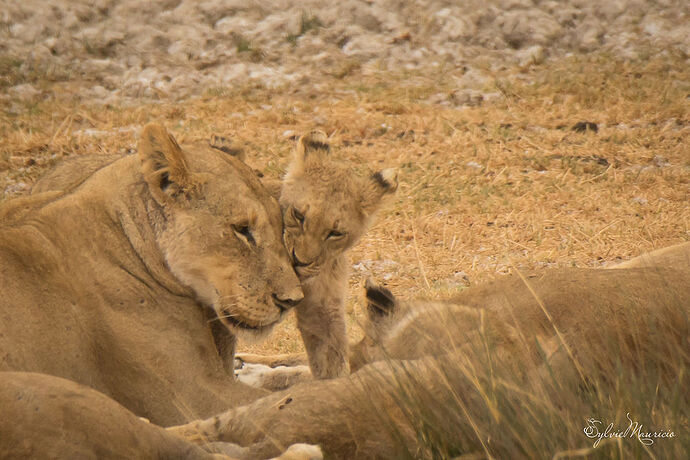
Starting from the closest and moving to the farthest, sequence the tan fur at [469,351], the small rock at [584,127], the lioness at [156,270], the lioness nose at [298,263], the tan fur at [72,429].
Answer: the tan fur at [72,429]
the tan fur at [469,351]
the lioness at [156,270]
the lioness nose at [298,263]
the small rock at [584,127]

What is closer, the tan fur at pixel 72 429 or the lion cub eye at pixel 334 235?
the tan fur at pixel 72 429

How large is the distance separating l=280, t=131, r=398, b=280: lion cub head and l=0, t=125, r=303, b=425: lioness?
1.37ft

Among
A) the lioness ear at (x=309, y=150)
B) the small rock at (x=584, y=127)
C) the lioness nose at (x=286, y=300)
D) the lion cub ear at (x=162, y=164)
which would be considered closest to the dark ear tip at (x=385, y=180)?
the lioness ear at (x=309, y=150)

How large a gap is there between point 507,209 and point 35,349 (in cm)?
383

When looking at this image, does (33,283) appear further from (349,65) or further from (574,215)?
(349,65)

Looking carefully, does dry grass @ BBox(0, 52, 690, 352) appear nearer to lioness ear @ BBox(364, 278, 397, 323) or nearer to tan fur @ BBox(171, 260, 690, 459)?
lioness ear @ BBox(364, 278, 397, 323)

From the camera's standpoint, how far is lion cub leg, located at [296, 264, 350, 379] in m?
3.61

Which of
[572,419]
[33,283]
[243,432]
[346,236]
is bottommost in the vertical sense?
[346,236]

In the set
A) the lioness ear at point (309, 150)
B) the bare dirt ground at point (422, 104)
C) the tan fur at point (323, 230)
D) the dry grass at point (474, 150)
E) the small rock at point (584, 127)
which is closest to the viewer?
the tan fur at point (323, 230)

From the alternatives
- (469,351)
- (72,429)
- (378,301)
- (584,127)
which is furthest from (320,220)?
(584,127)

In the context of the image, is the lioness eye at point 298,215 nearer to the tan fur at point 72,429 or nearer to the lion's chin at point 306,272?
the lion's chin at point 306,272

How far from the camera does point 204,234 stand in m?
2.90

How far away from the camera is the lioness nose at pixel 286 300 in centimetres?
297

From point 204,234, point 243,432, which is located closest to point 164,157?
point 204,234
